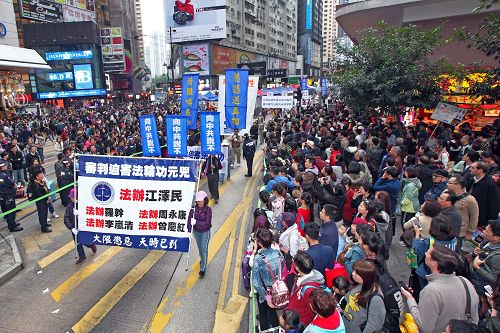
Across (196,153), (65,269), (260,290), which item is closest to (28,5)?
(196,153)

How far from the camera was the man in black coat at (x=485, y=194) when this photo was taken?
5.65 m

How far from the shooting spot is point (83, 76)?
41.4 meters

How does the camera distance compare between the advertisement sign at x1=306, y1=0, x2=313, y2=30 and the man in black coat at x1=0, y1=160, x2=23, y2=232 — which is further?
the advertisement sign at x1=306, y1=0, x2=313, y2=30

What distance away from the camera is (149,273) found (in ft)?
22.0

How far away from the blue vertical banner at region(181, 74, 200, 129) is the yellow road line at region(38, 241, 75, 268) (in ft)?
31.2

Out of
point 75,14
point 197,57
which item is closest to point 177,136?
point 197,57

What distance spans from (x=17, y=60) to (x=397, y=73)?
2057 centimetres

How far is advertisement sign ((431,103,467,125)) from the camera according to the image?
11.0 metres

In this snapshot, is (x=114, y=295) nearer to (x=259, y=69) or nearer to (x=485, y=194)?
(x=485, y=194)

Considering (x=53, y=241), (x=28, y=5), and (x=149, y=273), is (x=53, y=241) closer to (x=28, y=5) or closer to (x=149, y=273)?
(x=149, y=273)

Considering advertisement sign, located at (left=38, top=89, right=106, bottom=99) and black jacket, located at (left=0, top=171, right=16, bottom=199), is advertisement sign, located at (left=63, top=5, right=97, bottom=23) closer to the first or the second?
advertisement sign, located at (left=38, top=89, right=106, bottom=99)

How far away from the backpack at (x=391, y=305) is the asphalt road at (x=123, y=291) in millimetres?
2524

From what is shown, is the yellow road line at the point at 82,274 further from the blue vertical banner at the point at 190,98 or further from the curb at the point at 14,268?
the blue vertical banner at the point at 190,98

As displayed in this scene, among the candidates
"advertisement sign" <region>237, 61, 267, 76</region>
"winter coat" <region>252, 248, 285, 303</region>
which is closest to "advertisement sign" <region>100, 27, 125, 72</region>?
"advertisement sign" <region>237, 61, 267, 76</region>
